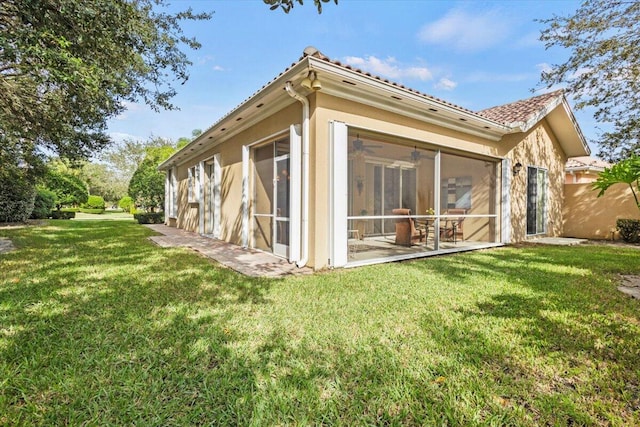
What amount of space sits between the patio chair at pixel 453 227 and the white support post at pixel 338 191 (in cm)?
475

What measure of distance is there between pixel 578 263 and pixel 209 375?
7.62 metres

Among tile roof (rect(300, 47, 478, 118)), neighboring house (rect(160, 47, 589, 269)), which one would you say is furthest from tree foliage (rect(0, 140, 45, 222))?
tile roof (rect(300, 47, 478, 118))

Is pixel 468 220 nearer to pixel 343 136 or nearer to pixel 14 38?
pixel 343 136

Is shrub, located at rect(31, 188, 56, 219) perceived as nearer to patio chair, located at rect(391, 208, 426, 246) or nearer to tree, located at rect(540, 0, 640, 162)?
patio chair, located at rect(391, 208, 426, 246)

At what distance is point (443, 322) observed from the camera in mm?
3203

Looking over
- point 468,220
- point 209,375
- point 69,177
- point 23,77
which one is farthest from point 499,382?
point 69,177

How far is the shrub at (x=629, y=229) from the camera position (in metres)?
10.4

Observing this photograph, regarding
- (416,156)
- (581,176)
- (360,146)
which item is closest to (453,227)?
(416,156)

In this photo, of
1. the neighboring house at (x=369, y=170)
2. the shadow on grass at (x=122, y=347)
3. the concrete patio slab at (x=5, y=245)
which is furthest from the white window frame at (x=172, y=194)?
the shadow on grass at (x=122, y=347)

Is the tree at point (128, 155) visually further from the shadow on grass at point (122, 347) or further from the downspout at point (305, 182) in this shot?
the shadow on grass at point (122, 347)

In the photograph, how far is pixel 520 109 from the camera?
10.3 m

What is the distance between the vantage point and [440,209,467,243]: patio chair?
933 cm

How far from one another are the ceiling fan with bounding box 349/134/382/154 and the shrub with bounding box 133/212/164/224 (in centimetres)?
1634

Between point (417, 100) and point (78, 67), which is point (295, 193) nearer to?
point (417, 100)
